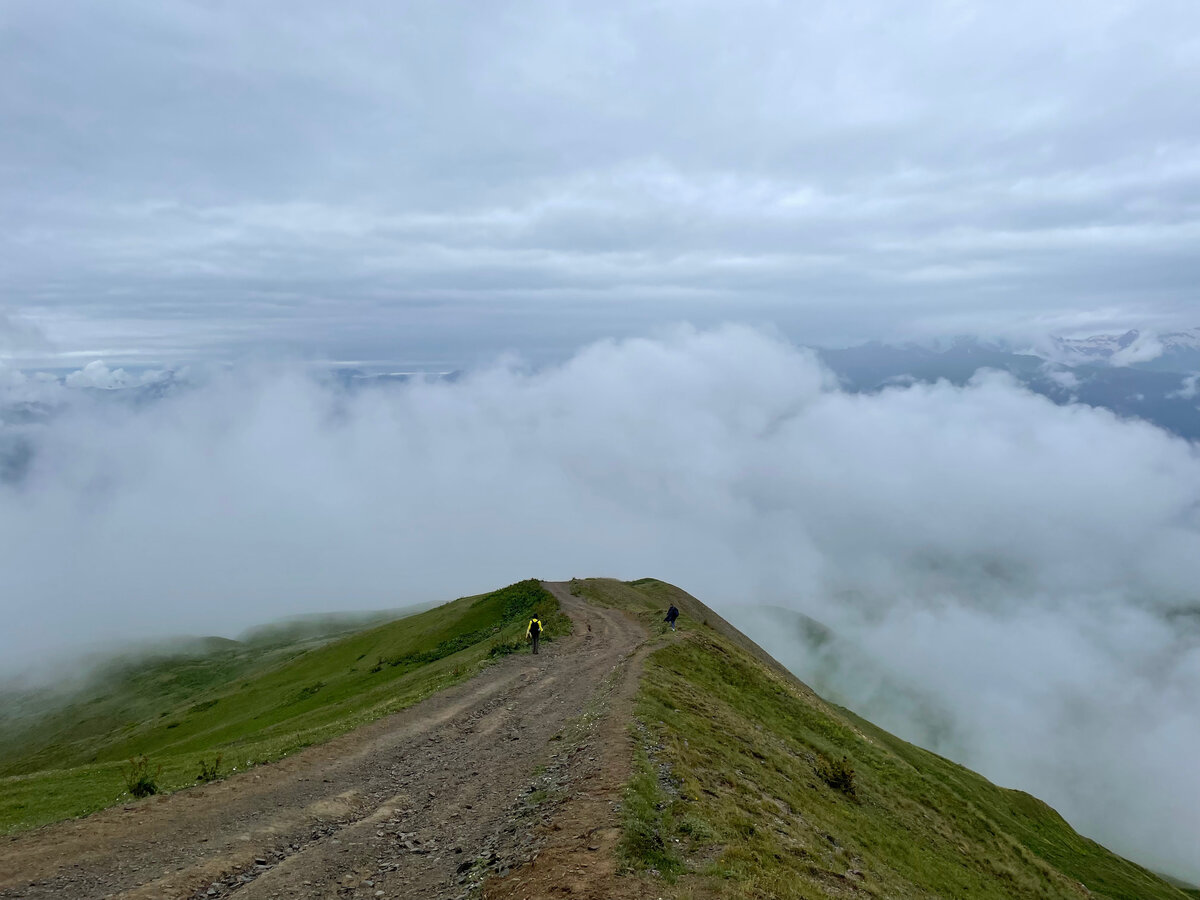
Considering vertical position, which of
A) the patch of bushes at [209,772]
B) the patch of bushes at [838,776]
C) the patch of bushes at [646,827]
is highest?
the patch of bushes at [646,827]

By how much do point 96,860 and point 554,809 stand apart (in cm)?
1252

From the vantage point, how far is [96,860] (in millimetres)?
18438

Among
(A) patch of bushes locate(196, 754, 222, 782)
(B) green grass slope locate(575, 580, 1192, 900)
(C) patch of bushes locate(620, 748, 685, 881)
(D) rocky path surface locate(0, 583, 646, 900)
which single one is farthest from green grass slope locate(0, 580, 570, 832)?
(C) patch of bushes locate(620, 748, 685, 881)

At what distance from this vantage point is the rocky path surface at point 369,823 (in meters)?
17.5

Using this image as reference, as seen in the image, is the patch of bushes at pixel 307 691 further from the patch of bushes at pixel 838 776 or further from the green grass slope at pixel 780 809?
the patch of bushes at pixel 838 776

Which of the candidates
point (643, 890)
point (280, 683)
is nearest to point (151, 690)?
point (280, 683)

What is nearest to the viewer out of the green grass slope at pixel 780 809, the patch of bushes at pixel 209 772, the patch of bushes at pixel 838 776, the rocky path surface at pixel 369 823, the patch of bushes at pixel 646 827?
the patch of bushes at pixel 646 827

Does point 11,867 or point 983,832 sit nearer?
point 11,867

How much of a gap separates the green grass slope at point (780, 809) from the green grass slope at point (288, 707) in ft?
50.6

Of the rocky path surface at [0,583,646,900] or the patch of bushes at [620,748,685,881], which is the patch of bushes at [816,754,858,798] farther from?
the patch of bushes at [620,748,685,881]

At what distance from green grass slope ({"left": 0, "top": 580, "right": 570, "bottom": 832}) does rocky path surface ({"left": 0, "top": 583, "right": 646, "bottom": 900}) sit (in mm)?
3304

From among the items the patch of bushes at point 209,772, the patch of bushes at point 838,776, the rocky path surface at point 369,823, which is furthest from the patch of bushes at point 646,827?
the patch of bushes at point 838,776

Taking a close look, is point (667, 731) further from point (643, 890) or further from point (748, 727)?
point (643, 890)

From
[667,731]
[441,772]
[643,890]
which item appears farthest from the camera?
[667,731]
